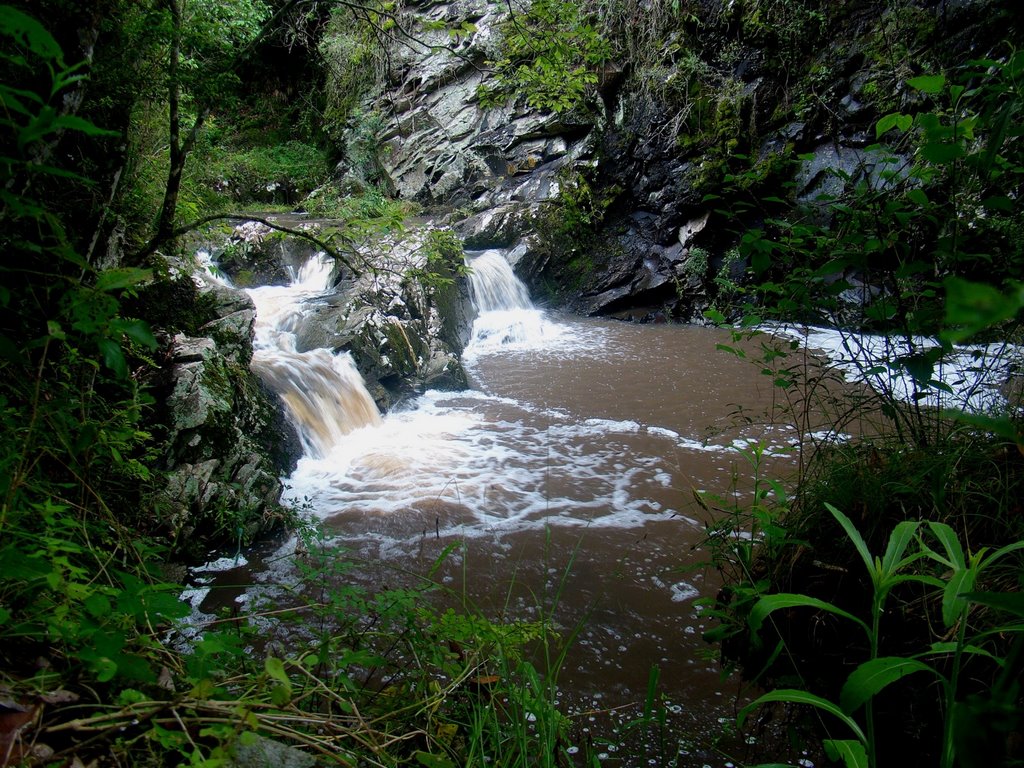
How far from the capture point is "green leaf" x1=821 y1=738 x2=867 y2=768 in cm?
114

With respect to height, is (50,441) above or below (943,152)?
below

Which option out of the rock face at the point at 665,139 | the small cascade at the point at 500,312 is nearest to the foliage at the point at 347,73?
the rock face at the point at 665,139

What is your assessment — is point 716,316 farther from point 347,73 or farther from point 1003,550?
point 347,73

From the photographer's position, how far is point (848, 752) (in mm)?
1158

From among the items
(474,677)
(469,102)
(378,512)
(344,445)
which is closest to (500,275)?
(469,102)

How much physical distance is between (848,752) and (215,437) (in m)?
3.95

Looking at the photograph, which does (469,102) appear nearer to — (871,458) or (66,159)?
(66,159)

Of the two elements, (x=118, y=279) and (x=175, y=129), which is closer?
(x=118, y=279)

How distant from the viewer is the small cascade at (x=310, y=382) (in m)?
5.56

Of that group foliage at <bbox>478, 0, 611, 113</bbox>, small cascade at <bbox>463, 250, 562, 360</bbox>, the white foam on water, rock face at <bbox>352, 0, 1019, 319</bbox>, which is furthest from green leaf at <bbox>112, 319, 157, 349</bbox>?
rock face at <bbox>352, 0, 1019, 319</bbox>

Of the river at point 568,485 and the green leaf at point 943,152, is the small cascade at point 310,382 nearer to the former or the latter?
the river at point 568,485

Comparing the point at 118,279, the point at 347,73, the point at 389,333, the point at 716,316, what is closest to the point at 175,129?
the point at 118,279

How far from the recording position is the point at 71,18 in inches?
80.1

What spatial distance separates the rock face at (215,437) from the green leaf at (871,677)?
135 inches
